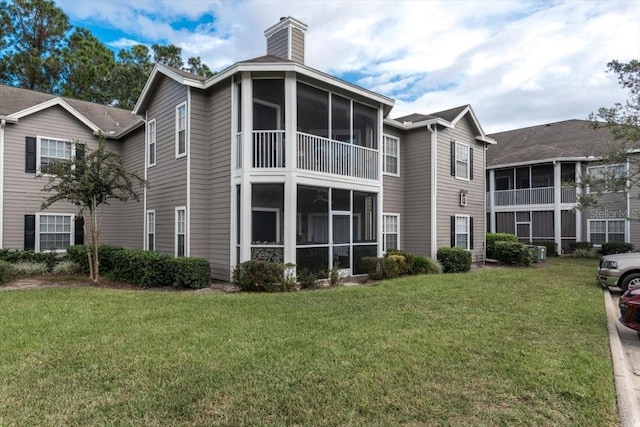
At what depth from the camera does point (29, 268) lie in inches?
490

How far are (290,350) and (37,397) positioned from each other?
8.88 feet

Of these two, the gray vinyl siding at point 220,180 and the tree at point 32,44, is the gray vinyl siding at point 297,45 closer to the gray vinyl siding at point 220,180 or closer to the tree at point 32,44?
the gray vinyl siding at point 220,180

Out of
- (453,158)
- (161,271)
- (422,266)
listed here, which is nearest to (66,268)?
(161,271)

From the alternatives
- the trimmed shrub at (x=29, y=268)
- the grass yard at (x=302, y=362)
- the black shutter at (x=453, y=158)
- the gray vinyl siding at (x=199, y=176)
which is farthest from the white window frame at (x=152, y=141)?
the black shutter at (x=453, y=158)

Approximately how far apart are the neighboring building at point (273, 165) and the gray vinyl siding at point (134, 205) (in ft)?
0.29

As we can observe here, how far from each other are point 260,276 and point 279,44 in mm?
8501

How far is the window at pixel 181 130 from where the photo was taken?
488 inches

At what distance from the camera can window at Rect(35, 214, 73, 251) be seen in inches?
589

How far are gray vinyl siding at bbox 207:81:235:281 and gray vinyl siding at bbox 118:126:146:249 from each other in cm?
469

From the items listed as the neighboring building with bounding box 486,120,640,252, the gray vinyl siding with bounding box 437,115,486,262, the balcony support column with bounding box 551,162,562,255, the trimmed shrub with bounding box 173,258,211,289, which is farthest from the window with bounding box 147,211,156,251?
the balcony support column with bounding box 551,162,562,255

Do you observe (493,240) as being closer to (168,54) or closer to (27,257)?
(27,257)

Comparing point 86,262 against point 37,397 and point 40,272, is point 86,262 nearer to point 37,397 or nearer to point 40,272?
point 40,272

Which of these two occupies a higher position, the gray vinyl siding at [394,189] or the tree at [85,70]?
the tree at [85,70]

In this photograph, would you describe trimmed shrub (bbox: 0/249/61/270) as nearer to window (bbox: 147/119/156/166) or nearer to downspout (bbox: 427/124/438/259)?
window (bbox: 147/119/156/166)
